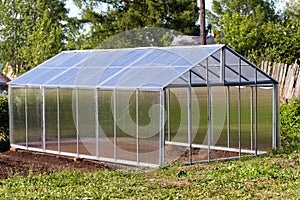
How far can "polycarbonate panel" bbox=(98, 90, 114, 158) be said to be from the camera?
14.6 m

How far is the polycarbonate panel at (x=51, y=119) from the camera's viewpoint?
53.3 ft

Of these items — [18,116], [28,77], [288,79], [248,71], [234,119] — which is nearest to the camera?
[248,71]

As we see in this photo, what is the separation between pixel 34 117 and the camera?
666 inches

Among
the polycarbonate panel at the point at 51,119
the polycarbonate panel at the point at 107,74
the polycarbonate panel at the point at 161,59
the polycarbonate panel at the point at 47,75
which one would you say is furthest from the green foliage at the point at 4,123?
the polycarbonate panel at the point at 161,59

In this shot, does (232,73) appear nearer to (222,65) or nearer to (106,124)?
(222,65)

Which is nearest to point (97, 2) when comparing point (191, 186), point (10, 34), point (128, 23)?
point (128, 23)

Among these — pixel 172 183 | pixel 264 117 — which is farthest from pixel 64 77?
pixel 172 183

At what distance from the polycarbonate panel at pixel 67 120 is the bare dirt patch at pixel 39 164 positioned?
1.01 feet

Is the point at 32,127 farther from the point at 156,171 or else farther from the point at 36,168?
the point at 156,171

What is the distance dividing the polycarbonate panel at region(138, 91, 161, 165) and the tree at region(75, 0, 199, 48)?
21685 millimetres

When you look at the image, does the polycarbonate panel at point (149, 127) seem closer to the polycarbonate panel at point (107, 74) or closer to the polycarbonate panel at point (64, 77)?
the polycarbonate panel at point (107, 74)

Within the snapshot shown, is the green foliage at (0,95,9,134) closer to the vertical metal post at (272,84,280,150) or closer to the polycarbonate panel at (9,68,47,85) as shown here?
the polycarbonate panel at (9,68,47,85)

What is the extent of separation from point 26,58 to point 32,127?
23.3 meters

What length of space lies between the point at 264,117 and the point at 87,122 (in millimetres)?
4192
